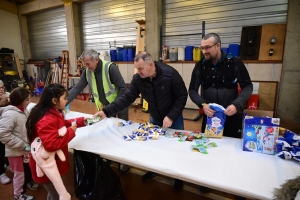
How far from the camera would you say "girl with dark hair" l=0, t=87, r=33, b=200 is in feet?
6.19

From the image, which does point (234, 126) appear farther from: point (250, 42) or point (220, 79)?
point (250, 42)

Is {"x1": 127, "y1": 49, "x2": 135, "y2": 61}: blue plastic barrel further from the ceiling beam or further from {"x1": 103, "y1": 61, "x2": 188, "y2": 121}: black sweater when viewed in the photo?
{"x1": 103, "y1": 61, "x2": 188, "y2": 121}: black sweater

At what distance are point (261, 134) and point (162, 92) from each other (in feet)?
3.16

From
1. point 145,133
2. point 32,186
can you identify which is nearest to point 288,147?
point 145,133

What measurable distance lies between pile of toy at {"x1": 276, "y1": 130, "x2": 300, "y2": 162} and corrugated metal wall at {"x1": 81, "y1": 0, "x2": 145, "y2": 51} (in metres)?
5.45

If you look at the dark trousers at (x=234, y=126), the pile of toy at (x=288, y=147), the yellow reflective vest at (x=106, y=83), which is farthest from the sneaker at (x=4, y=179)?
the pile of toy at (x=288, y=147)

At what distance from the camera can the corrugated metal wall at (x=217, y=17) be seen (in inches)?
171

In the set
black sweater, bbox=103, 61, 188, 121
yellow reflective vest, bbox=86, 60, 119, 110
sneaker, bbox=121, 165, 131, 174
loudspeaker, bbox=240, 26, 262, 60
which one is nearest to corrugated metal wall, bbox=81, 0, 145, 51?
loudspeaker, bbox=240, 26, 262, 60

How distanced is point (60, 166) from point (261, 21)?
496 centimetres

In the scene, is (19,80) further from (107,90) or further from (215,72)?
(215,72)

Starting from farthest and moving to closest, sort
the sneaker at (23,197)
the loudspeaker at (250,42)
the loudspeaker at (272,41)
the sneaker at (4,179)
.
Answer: the loudspeaker at (250,42) < the loudspeaker at (272,41) < the sneaker at (4,179) < the sneaker at (23,197)

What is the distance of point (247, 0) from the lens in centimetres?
450

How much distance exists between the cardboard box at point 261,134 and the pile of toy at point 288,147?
37 millimetres

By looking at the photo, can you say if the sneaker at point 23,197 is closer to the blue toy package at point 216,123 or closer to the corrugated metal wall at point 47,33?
the blue toy package at point 216,123
